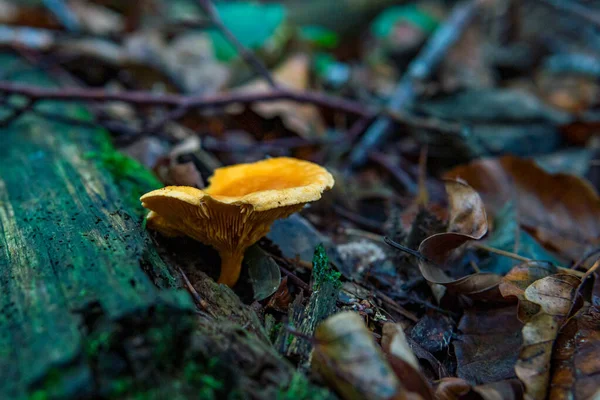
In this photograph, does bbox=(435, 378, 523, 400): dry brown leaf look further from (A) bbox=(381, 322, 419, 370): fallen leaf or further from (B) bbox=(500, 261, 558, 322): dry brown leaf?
(B) bbox=(500, 261, 558, 322): dry brown leaf

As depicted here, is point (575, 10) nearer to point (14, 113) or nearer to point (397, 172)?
point (397, 172)

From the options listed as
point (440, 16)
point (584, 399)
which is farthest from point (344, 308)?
point (440, 16)

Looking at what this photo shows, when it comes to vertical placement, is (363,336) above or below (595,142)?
above

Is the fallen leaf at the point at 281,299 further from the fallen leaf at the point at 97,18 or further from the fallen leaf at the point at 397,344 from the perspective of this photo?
the fallen leaf at the point at 97,18

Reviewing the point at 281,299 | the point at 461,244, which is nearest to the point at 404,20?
the point at 461,244

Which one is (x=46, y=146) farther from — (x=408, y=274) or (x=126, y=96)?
(x=408, y=274)
